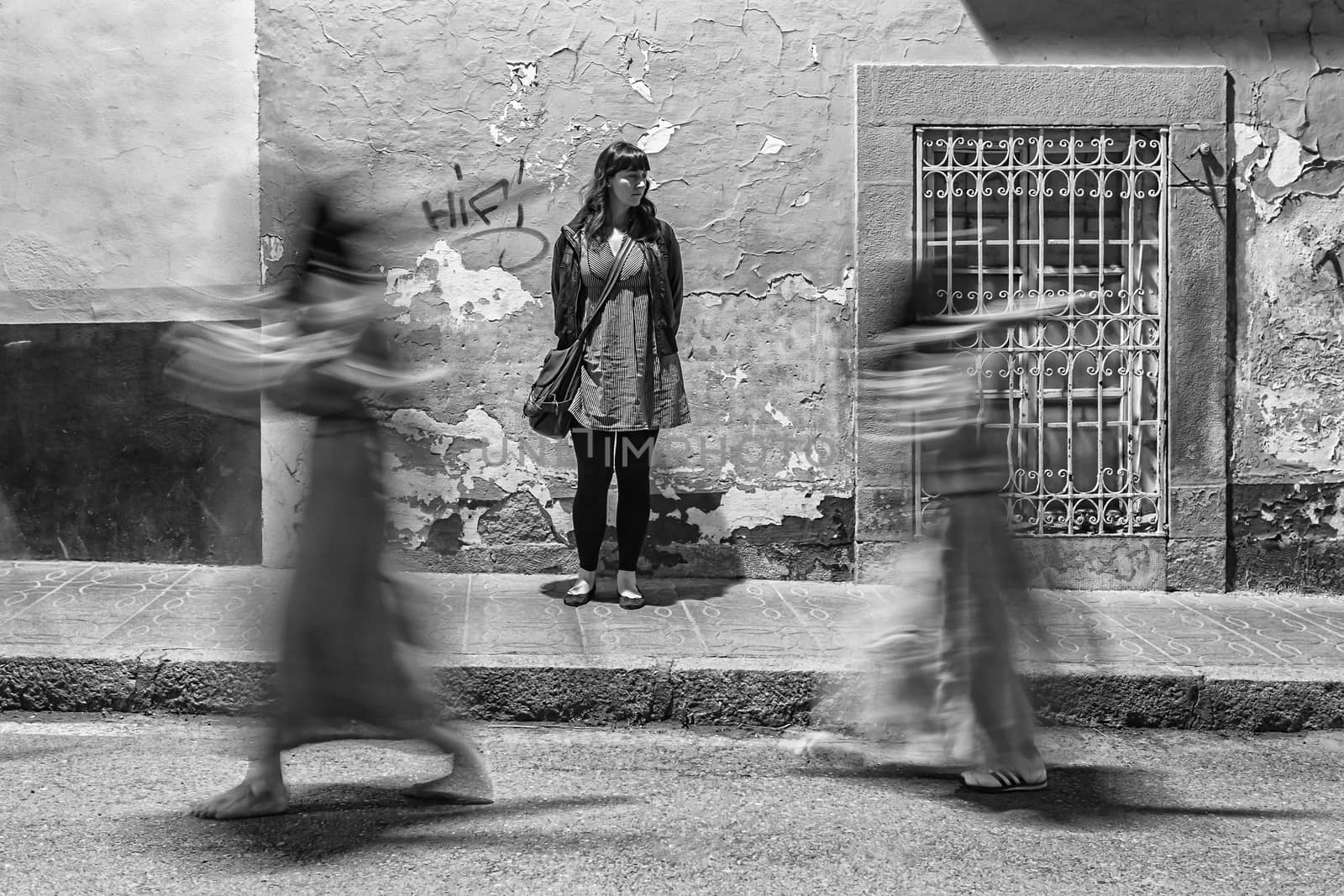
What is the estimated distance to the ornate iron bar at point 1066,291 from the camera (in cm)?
707

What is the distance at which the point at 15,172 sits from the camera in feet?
23.0

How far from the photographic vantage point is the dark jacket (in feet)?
20.2

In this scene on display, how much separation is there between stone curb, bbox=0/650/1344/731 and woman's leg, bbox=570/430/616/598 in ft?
3.46

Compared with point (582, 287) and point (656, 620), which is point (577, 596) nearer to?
point (656, 620)

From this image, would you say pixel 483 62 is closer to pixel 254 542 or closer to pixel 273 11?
pixel 273 11

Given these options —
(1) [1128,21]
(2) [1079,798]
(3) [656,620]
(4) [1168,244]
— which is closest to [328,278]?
(3) [656,620]

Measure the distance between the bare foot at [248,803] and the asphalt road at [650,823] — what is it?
0.03m

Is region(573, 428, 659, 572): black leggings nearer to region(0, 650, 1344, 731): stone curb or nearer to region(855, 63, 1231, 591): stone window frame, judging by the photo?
region(0, 650, 1344, 731): stone curb

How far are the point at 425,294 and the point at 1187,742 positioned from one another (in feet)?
13.4

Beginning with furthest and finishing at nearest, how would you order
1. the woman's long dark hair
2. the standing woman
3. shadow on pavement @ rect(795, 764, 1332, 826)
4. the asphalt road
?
the standing woman, the woman's long dark hair, shadow on pavement @ rect(795, 764, 1332, 826), the asphalt road

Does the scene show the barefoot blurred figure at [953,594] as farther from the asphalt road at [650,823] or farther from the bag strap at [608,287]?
the bag strap at [608,287]

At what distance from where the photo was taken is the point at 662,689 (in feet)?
17.1

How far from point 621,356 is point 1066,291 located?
252 centimetres

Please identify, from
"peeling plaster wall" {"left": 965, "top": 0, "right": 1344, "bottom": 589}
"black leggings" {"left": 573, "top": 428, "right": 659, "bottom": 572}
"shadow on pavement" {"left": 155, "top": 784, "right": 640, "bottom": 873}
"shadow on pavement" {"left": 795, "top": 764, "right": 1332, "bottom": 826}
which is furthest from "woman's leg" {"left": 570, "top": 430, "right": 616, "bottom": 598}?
"peeling plaster wall" {"left": 965, "top": 0, "right": 1344, "bottom": 589}
